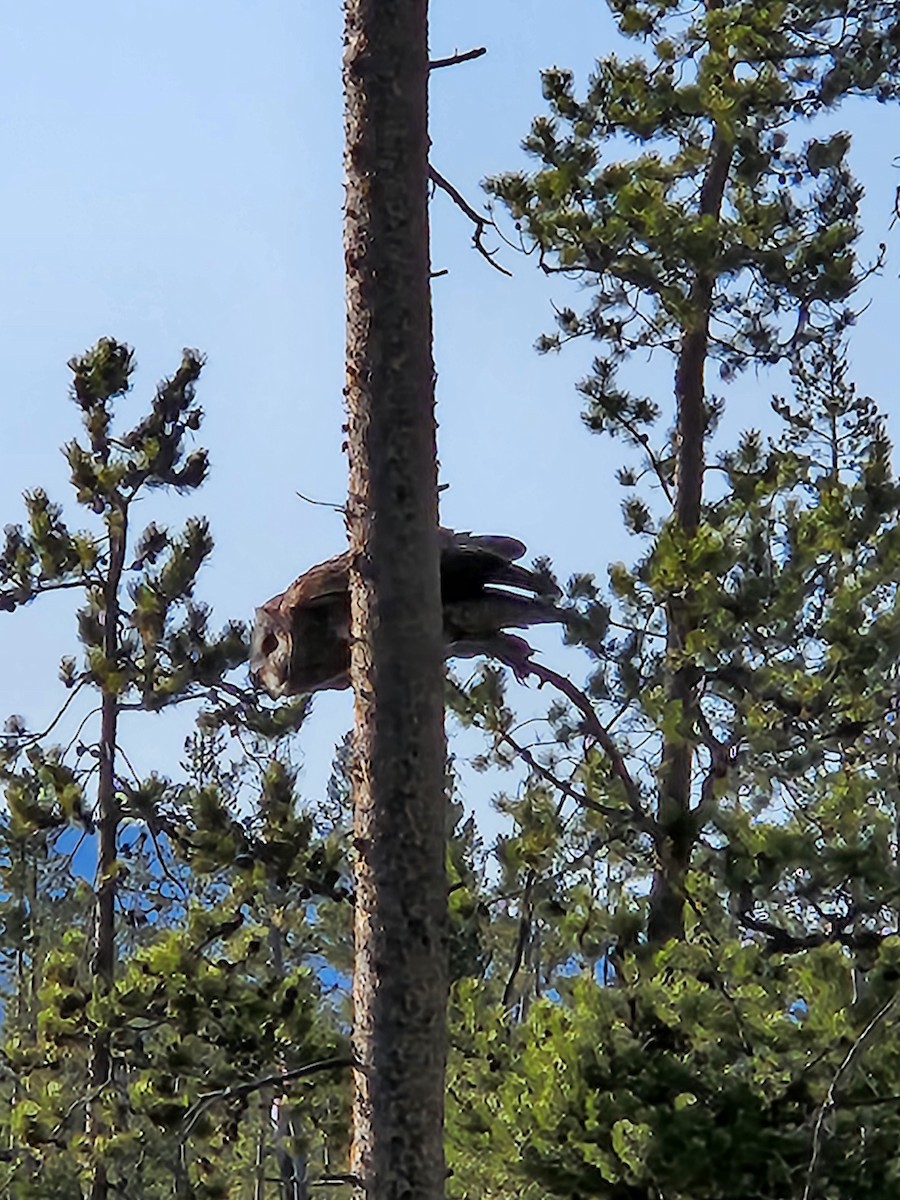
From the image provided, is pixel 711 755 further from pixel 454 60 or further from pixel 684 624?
pixel 454 60

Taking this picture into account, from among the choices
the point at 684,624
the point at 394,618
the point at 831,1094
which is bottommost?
the point at 831,1094

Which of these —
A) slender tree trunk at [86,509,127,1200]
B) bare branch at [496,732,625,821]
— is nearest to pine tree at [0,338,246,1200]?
slender tree trunk at [86,509,127,1200]

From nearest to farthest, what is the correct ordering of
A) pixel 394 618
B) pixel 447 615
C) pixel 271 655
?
pixel 394 618
pixel 447 615
pixel 271 655

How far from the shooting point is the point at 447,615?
14.6 ft

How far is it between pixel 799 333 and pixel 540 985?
13.8 feet

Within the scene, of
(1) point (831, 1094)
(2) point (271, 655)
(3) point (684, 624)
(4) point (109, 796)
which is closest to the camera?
(1) point (831, 1094)

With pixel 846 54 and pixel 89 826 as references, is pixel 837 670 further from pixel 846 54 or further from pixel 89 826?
pixel 89 826

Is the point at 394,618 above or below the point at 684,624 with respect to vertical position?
below

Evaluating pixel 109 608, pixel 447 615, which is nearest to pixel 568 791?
pixel 447 615

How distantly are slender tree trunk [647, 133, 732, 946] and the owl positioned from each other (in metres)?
0.91

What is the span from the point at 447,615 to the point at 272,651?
1.96ft

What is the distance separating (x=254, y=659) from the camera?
15.8 feet

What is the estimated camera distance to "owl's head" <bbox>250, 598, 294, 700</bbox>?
467cm

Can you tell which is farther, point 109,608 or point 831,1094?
point 109,608
